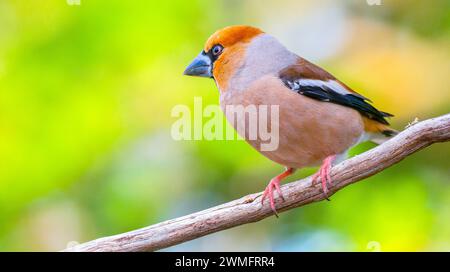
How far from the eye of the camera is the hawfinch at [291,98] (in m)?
3.24

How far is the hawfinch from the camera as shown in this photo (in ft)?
10.6

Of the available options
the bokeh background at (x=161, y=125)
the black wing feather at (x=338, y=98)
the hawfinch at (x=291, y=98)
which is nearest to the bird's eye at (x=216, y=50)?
the hawfinch at (x=291, y=98)

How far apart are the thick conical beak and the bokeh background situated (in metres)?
0.25

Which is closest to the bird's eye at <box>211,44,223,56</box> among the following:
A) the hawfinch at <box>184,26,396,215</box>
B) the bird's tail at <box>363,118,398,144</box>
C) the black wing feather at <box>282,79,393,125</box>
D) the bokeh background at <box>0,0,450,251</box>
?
the hawfinch at <box>184,26,396,215</box>

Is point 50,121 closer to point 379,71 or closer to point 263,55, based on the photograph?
point 263,55

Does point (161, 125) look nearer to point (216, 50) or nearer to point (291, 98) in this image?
point (216, 50)

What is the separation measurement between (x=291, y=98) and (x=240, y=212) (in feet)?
2.12

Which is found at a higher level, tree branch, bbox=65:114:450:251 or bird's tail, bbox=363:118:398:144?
bird's tail, bbox=363:118:398:144

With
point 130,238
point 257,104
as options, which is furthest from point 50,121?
point 257,104

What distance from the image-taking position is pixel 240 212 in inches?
121

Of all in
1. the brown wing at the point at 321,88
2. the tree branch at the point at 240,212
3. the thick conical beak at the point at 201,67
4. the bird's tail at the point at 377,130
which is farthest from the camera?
the thick conical beak at the point at 201,67

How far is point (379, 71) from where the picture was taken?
4066 mm

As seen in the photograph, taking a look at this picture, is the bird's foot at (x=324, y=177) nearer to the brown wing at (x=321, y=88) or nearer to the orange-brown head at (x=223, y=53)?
the brown wing at (x=321, y=88)

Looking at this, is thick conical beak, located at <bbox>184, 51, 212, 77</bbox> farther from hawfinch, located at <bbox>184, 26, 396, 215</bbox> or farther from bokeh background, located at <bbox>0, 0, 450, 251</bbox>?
bokeh background, located at <bbox>0, 0, 450, 251</bbox>
